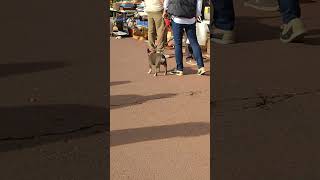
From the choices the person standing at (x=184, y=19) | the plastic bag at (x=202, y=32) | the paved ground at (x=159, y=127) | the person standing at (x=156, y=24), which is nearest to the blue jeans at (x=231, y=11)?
the paved ground at (x=159, y=127)

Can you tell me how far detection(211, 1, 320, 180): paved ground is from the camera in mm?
2400

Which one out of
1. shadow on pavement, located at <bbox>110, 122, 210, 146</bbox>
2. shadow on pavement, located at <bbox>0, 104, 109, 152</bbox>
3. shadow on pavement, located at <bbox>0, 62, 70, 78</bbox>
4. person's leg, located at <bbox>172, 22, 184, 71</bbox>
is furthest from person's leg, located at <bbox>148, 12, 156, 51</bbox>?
shadow on pavement, located at <bbox>0, 62, 70, 78</bbox>

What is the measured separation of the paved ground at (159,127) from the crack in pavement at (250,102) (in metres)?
0.72

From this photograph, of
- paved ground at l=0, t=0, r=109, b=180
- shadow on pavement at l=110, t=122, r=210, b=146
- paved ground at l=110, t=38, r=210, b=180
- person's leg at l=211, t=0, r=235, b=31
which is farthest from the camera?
shadow on pavement at l=110, t=122, r=210, b=146

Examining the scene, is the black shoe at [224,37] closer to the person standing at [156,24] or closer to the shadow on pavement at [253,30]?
the shadow on pavement at [253,30]

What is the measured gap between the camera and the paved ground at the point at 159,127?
123 inches

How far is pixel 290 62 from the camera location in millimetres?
2451

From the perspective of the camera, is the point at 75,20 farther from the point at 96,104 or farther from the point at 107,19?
the point at 96,104

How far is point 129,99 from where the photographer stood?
5.15 metres

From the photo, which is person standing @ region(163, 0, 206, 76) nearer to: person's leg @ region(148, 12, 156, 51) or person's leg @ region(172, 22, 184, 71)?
person's leg @ region(172, 22, 184, 71)

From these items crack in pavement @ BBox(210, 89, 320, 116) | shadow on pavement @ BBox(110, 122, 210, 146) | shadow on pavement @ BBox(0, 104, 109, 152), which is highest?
crack in pavement @ BBox(210, 89, 320, 116)

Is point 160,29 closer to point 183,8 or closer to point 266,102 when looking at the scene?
point 183,8

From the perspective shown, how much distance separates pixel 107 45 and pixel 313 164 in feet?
3.85

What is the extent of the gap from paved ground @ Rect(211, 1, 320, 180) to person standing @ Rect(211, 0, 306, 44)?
3 cm
